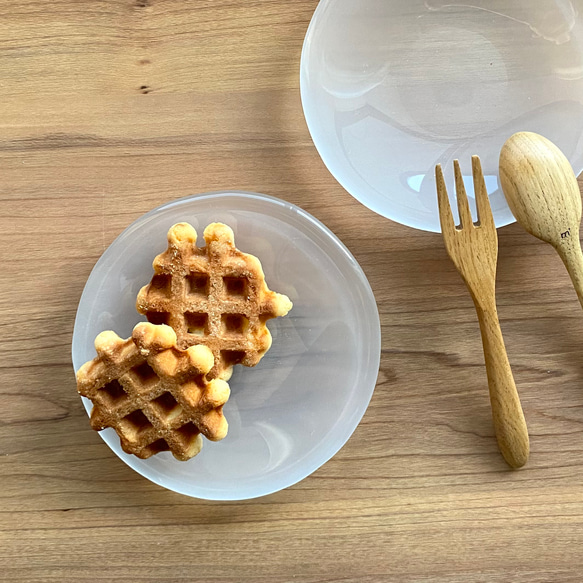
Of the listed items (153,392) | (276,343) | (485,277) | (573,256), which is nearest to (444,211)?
(485,277)

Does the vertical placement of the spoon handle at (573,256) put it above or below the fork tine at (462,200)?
below

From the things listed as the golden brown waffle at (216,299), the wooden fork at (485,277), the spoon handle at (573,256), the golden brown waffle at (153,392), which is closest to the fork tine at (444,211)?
the wooden fork at (485,277)

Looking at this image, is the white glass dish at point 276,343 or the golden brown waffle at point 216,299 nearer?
the golden brown waffle at point 216,299

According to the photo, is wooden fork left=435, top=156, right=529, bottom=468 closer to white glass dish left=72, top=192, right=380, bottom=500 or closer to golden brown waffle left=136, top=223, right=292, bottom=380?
white glass dish left=72, top=192, right=380, bottom=500

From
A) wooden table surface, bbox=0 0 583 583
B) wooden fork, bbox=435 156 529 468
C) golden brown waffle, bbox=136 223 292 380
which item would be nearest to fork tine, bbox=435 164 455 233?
wooden fork, bbox=435 156 529 468

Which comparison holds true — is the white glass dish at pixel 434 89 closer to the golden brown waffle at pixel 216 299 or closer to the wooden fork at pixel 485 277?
the wooden fork at pixel 485 277

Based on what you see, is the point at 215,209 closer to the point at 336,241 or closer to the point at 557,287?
the point at 336,241

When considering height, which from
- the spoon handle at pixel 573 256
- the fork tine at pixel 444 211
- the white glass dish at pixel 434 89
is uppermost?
the white glass dish at pixel 434 89
